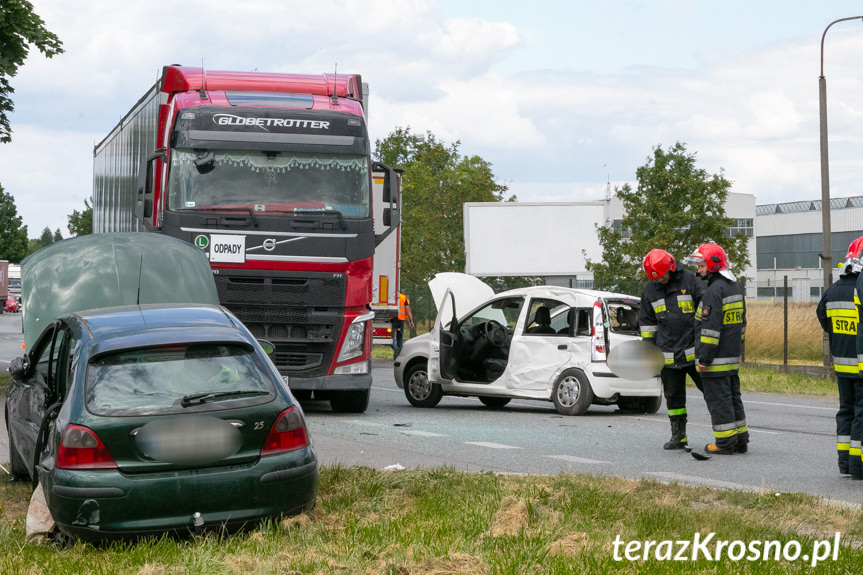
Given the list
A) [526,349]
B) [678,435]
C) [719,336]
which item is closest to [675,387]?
[678,435]

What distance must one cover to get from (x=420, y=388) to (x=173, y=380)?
945 cm

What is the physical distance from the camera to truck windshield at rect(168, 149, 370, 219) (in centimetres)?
1305

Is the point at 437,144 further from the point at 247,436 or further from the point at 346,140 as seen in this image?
the point at 247,436

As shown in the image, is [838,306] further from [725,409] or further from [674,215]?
[674,215]

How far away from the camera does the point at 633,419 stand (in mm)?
13961

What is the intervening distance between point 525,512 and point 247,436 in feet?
5.55

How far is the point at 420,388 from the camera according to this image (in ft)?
51.1

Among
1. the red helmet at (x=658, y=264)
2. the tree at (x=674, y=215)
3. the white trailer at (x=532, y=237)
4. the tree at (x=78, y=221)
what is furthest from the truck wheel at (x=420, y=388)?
the tree at (x=78, y=221)

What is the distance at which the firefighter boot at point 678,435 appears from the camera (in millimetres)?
10797

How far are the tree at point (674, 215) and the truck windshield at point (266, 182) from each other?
22.6 meters

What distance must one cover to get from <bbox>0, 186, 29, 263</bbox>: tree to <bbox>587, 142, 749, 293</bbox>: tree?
89016mm

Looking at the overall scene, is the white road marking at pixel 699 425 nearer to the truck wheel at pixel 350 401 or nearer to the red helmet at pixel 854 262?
the truck wheel at pixel 350 401

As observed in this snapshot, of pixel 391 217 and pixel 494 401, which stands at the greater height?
pixel 391 217

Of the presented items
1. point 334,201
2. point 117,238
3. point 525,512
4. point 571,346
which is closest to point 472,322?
point 571,346
